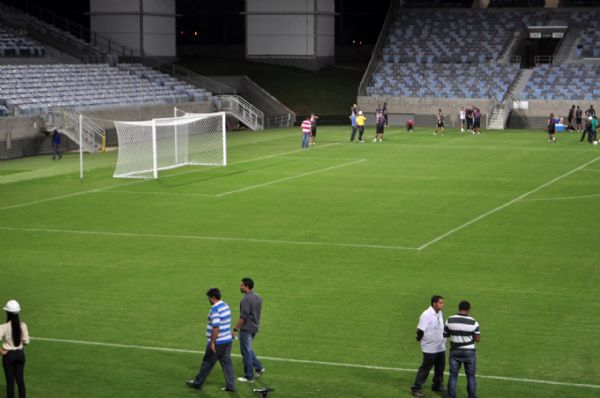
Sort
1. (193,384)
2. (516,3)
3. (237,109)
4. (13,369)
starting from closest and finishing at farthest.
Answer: (13,369) < (193,384) < (237,109) < (516,3)

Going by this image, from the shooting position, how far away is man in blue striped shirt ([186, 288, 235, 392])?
15109 mm

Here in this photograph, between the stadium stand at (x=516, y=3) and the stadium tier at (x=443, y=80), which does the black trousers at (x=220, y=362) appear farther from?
the stadium stand at (x=516, y=3)

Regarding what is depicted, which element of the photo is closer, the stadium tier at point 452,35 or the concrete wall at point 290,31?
the stadium tier at point 452,35

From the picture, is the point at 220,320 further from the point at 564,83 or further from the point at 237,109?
the point at 564,83

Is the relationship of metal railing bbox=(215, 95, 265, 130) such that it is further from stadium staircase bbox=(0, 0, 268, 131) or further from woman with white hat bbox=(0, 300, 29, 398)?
woman with white hat bbox=(0, 300, 29, 398)

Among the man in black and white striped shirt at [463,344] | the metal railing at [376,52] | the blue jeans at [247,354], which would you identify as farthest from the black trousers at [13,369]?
the metal railing at [376,52]

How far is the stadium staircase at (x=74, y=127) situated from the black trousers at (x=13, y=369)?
121ft

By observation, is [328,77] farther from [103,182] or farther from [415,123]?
[103,182]

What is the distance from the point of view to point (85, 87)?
5850cm

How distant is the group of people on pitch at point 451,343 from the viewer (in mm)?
14953

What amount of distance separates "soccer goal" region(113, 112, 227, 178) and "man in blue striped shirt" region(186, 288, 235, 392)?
82.2 feet

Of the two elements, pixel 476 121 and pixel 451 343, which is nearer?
pixel 451 343

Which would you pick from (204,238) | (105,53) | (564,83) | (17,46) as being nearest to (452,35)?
(564,83)

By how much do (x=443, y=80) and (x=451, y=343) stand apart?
198 feet
